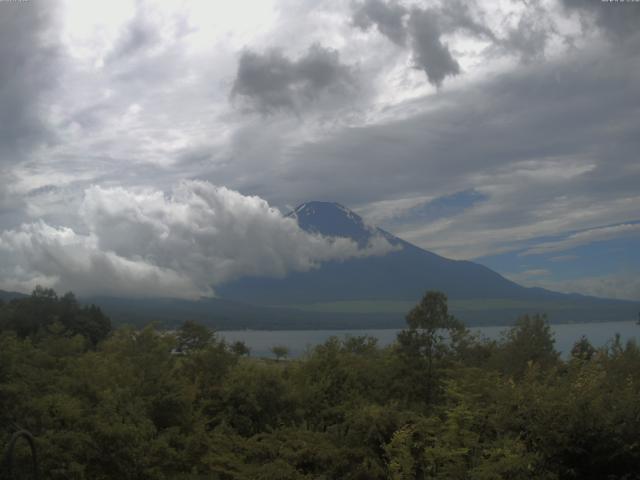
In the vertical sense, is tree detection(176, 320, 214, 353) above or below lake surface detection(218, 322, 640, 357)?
above

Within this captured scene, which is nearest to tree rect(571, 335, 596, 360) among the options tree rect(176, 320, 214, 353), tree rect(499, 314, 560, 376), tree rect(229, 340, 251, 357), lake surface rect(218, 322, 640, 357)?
lake surface rect(218, 322, 640, 357)

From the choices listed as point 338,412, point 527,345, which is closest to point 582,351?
point 527,345

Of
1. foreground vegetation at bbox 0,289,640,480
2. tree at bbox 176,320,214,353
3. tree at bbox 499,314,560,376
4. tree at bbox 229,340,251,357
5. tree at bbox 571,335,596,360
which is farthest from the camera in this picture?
tree at bbox 176,320,214,353

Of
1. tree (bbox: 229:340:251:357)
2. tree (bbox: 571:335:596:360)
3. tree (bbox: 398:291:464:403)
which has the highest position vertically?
tree (bbox: 398:291:464:403)

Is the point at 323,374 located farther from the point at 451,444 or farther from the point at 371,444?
the point at 451,444

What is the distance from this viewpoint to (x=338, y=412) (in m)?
18.3

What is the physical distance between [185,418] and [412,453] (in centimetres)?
667

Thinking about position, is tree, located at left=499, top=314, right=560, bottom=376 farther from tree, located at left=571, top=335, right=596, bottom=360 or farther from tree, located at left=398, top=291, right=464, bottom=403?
tree, located at left=398, top=291, right=464, bottom=403

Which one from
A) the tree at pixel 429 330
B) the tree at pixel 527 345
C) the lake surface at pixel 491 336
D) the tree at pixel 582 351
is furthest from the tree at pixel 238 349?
the tree at pixel 582 351

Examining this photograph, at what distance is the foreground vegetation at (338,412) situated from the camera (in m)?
12.1

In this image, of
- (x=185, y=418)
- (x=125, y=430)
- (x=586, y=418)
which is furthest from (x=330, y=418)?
(x=586, y=418)

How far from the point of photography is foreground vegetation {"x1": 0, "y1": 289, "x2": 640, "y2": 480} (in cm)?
1213

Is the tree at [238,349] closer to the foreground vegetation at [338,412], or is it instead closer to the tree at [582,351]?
the foreground vegetation at [338,412]

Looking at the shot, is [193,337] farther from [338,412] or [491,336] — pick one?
[491,336]
